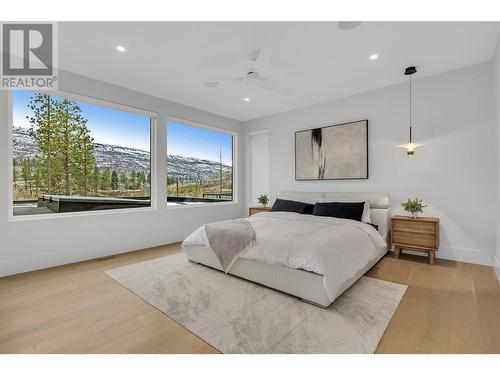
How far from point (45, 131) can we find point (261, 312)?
151 inches

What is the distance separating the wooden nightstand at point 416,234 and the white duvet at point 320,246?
56cm

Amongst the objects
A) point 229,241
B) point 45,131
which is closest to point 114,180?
point 45,131

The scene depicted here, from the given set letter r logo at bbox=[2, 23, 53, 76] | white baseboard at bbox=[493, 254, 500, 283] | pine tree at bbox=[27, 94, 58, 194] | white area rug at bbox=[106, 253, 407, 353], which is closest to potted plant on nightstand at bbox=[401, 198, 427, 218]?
white baseboard at bbox=[493, 254, 500, 283]

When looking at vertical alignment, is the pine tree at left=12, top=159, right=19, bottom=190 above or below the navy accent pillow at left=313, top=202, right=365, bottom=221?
above

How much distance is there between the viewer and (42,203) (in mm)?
3352

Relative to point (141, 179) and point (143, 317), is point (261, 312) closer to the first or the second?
point (143, 317)

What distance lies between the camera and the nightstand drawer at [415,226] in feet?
10.9

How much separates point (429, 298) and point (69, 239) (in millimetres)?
4570

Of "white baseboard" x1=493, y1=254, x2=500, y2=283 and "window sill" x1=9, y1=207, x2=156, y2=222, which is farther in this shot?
"window sill" x1=9, y1=207, x2=156, y2=222

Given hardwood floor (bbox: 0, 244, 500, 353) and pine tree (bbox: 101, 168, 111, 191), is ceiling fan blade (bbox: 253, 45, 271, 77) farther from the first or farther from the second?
pine tree (bbox: 101, 168, 111, 191)

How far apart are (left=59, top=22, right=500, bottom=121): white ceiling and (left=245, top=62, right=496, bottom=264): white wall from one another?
0.93ft

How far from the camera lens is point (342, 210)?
3711 millimetres

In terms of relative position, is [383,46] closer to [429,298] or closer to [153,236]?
[429,298]

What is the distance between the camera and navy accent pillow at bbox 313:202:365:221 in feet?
11.9
